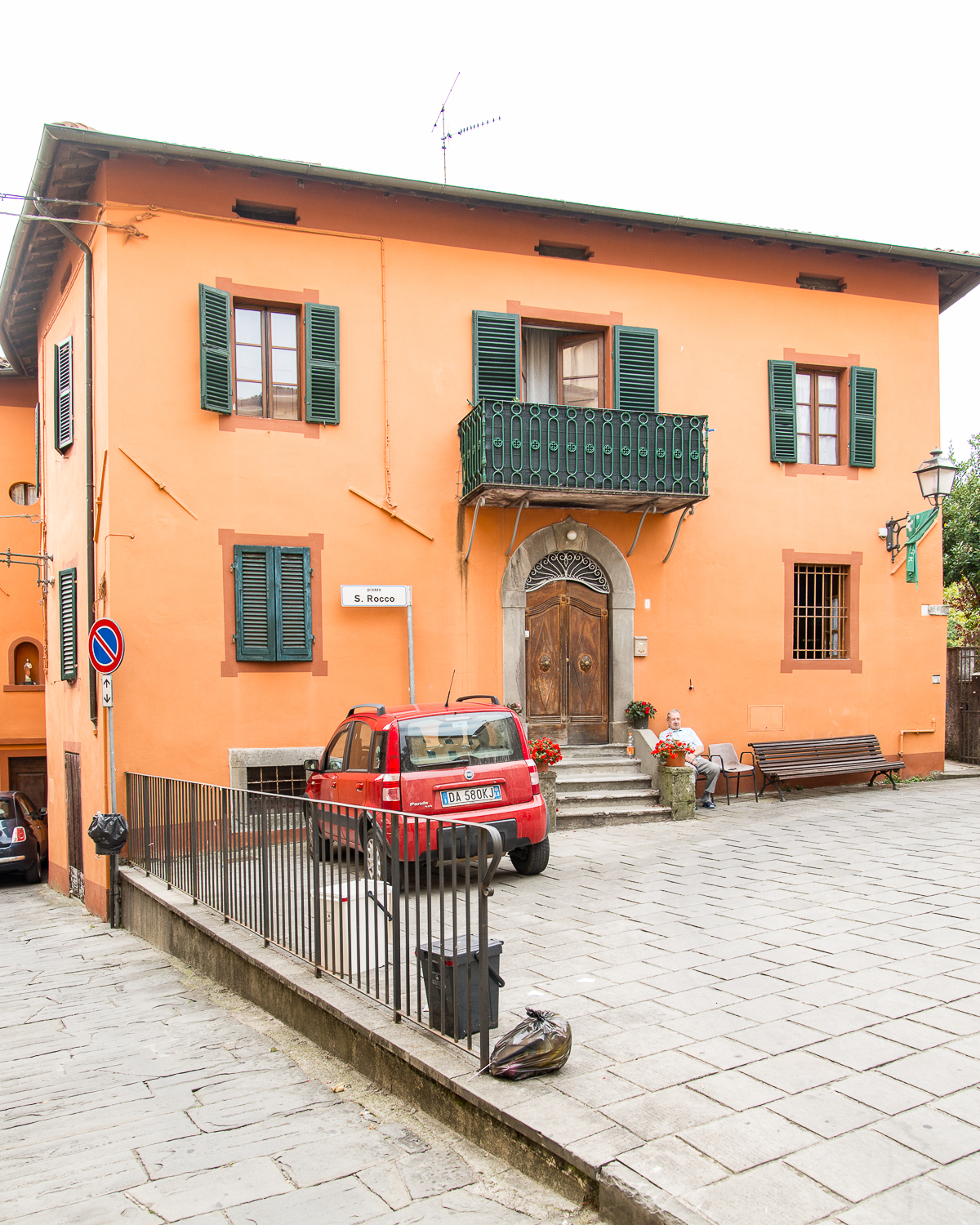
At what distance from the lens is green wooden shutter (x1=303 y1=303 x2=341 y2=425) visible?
12.3m

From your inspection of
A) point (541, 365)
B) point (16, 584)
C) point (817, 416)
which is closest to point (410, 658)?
point (541, 365)

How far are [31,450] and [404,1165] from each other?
19960mm

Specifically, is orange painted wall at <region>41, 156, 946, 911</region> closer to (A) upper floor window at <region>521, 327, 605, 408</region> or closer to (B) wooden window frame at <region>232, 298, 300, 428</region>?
(B) wooden window frame at <region>232, 298, 300, 428</region>

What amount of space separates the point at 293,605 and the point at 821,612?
25.8ft

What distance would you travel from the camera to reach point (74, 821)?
14.2m

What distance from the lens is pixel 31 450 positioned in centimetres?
2050

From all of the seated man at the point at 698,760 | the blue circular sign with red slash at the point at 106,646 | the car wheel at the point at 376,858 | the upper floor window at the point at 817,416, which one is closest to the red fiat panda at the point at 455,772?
the car wheel at the point at 376,858

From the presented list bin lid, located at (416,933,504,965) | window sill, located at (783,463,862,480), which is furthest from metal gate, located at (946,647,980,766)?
bin lid, located at (416,933,504,965)

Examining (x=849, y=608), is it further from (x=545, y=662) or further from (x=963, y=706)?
(x=545, y=662)

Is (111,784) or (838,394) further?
(838,394)

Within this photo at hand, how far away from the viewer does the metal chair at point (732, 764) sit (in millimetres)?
13492

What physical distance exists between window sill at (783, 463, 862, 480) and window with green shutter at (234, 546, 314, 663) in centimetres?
721

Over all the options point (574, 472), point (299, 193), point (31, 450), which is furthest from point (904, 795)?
point (31, 450)

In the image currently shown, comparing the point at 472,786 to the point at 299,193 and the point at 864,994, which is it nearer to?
the point at 864,994
